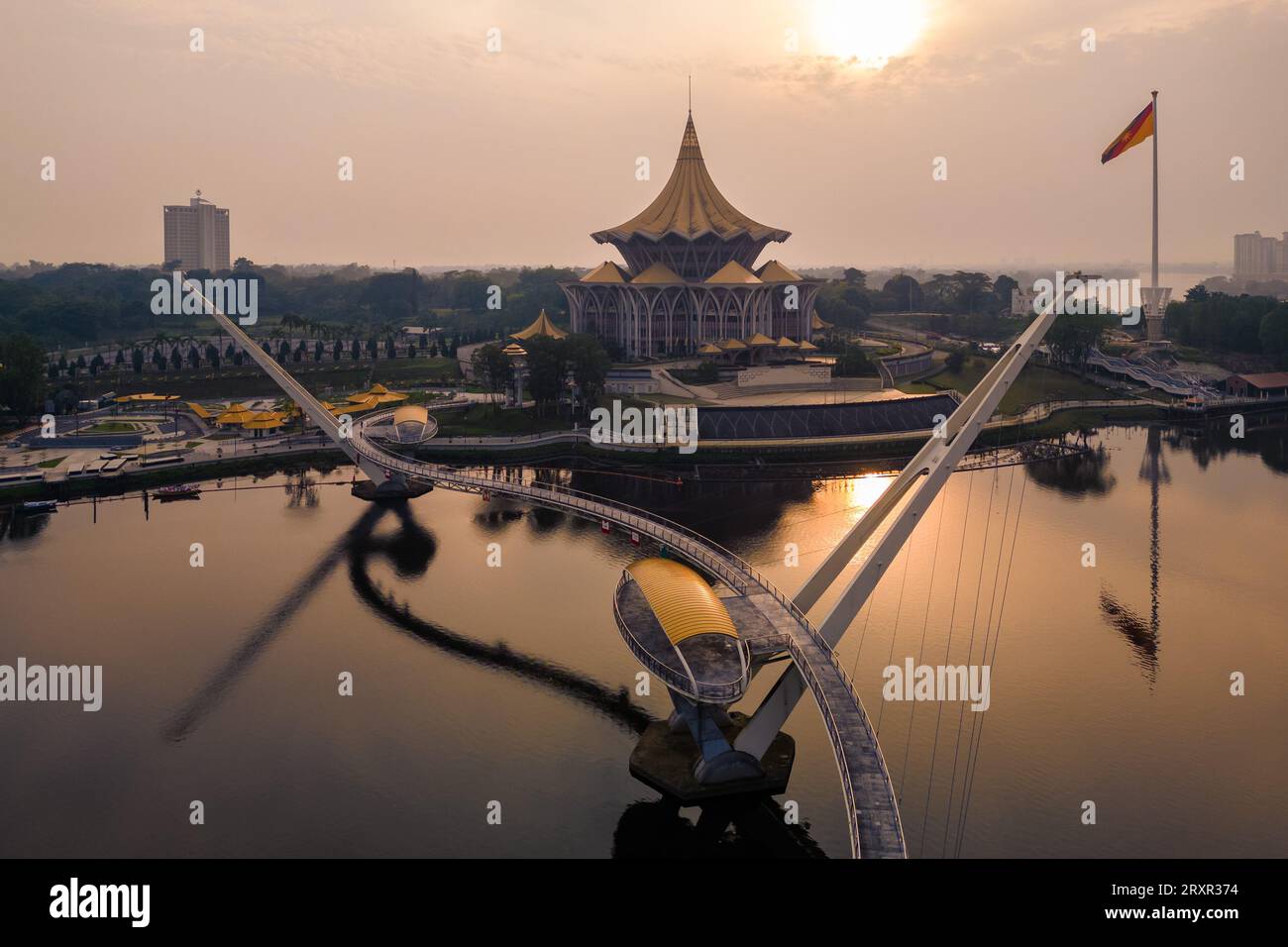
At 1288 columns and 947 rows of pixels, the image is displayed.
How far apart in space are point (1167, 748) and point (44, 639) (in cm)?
3024

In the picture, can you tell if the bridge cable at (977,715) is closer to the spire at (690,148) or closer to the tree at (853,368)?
the tree at (853,368)

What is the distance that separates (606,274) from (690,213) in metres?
7.50

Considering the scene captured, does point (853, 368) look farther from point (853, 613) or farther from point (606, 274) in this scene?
point (853, 613)

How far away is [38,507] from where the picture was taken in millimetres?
47312

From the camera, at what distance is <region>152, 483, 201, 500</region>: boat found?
163ft

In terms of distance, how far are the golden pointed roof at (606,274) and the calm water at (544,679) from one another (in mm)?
35314

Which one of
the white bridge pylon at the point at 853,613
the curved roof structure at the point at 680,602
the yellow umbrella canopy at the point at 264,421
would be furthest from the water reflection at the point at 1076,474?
the yellow umbrella canopy at the point at 264,421

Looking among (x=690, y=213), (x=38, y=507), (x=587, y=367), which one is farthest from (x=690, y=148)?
(x=38, y=507)

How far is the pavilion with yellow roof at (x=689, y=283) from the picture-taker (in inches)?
3130

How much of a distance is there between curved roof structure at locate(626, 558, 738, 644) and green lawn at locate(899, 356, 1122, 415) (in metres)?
47.1

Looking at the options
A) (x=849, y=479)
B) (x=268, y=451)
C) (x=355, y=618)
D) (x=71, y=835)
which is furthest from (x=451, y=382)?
(x=71, y=835)

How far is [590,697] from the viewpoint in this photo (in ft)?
96.3
